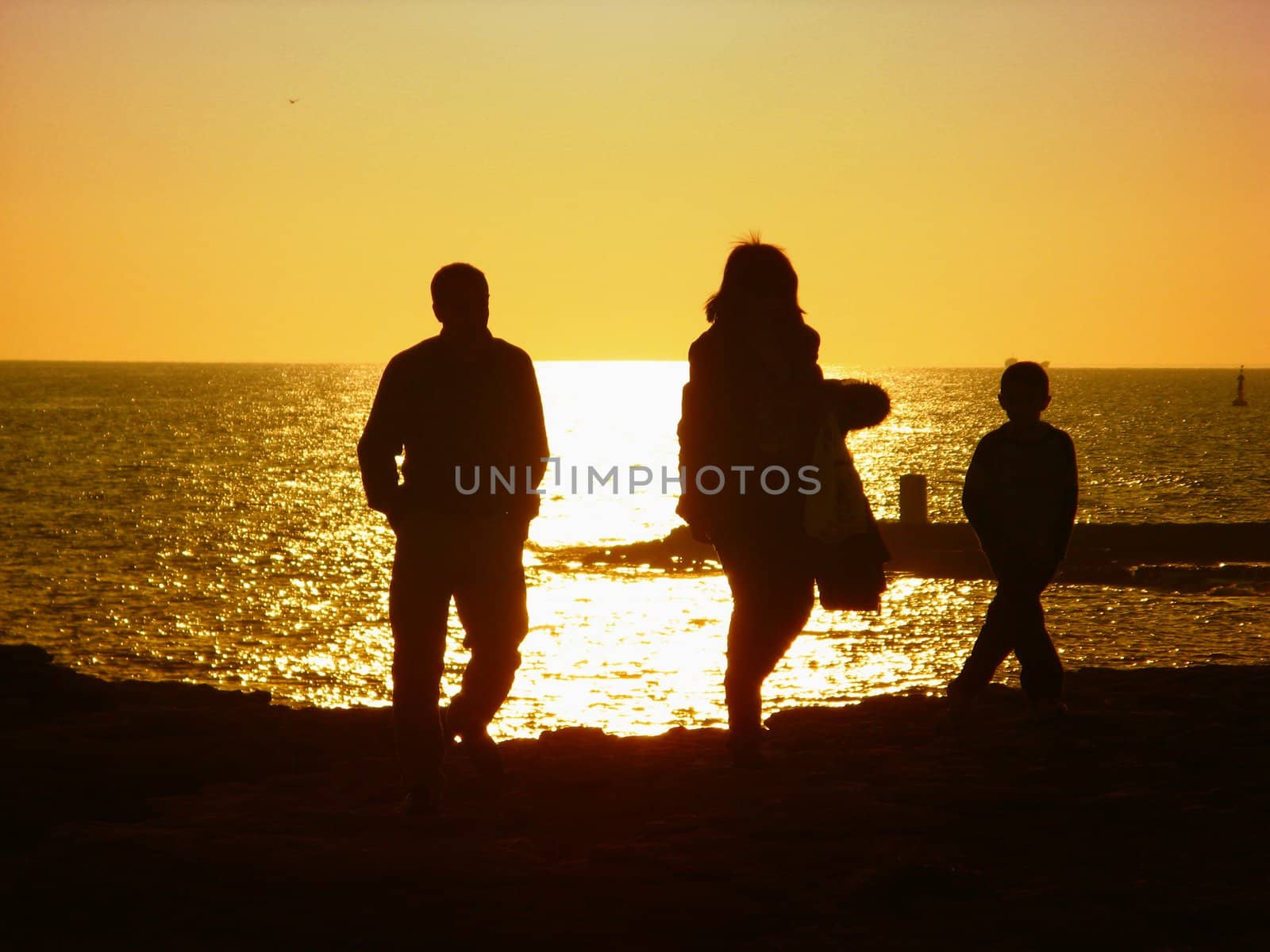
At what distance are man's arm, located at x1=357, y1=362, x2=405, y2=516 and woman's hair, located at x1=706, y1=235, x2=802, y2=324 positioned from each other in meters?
1.38

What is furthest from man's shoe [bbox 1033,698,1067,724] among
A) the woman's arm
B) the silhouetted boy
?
the woman's arm

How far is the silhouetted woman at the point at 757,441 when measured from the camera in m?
5.16

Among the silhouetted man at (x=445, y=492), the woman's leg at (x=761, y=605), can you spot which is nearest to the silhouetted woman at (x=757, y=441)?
the woman's leg at (x=761, y=605)

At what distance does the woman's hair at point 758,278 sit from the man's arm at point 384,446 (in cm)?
138

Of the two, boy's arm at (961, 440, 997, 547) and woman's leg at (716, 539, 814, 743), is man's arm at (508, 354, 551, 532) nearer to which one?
woman's leg at (716, 539, 814, 743)

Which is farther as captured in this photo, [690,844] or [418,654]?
[418,654]

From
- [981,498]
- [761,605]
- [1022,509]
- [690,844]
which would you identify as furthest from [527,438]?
[1022,509]

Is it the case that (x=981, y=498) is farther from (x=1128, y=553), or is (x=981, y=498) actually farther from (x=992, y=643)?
(x=1128, y=553)

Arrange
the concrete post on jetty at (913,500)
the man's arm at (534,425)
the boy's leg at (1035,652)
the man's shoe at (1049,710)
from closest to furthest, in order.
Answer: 1. the man's arm at (534,425)
2. the boy's leg at (1035,652)
3. the man's shoe at (1049,710)
4. the concrete post on jetty at (913,500)

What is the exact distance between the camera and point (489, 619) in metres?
4.96

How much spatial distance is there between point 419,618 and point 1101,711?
3856 mm

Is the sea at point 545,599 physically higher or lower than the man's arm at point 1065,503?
lower

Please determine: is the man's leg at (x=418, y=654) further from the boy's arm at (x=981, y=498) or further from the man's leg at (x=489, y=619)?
the boy's arm at (x=981, y=498)

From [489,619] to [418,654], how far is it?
30 centimetres
